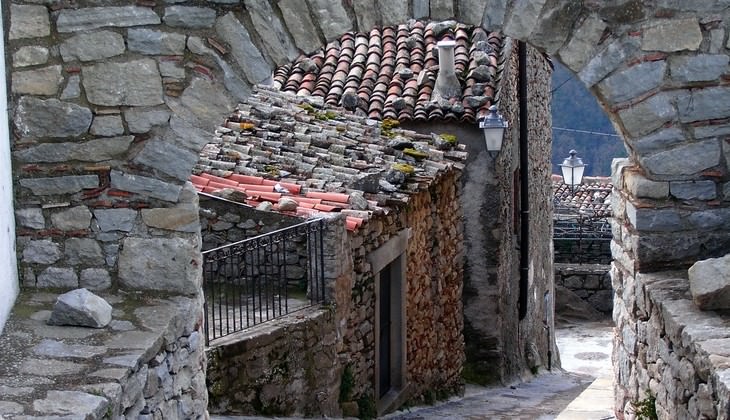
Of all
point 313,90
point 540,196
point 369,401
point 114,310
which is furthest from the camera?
point 540,196

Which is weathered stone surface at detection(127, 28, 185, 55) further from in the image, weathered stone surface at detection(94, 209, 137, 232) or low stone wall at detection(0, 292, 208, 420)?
low stone wall at detection(0, 292, 208, 420)

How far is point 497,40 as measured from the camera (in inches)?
477

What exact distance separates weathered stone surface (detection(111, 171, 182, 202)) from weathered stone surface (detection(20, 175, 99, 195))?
94mm

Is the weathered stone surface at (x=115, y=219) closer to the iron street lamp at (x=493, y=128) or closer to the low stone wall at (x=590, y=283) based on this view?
the iron street lamp at (x=493, y=128)

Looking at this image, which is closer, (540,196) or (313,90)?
(313,90)

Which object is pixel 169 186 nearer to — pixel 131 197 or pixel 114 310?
pixel 131 197

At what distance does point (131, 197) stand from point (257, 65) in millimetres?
803

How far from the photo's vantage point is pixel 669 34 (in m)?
4.96

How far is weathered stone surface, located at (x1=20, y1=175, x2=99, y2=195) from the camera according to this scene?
5.05 metres

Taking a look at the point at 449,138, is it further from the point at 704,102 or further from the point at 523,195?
the point at 704,102

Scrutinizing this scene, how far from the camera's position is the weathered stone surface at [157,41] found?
4.95 metres

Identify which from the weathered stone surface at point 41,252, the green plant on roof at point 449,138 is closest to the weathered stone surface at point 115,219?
the weathered stone surface at point 41,252

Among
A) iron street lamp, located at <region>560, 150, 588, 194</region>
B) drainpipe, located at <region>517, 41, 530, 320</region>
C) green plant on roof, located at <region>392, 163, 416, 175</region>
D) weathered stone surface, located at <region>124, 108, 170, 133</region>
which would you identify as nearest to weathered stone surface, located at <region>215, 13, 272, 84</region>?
weathered stone surface, located at <region>124, 108, 170, 133</region>

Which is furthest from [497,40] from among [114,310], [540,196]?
[114,310]
